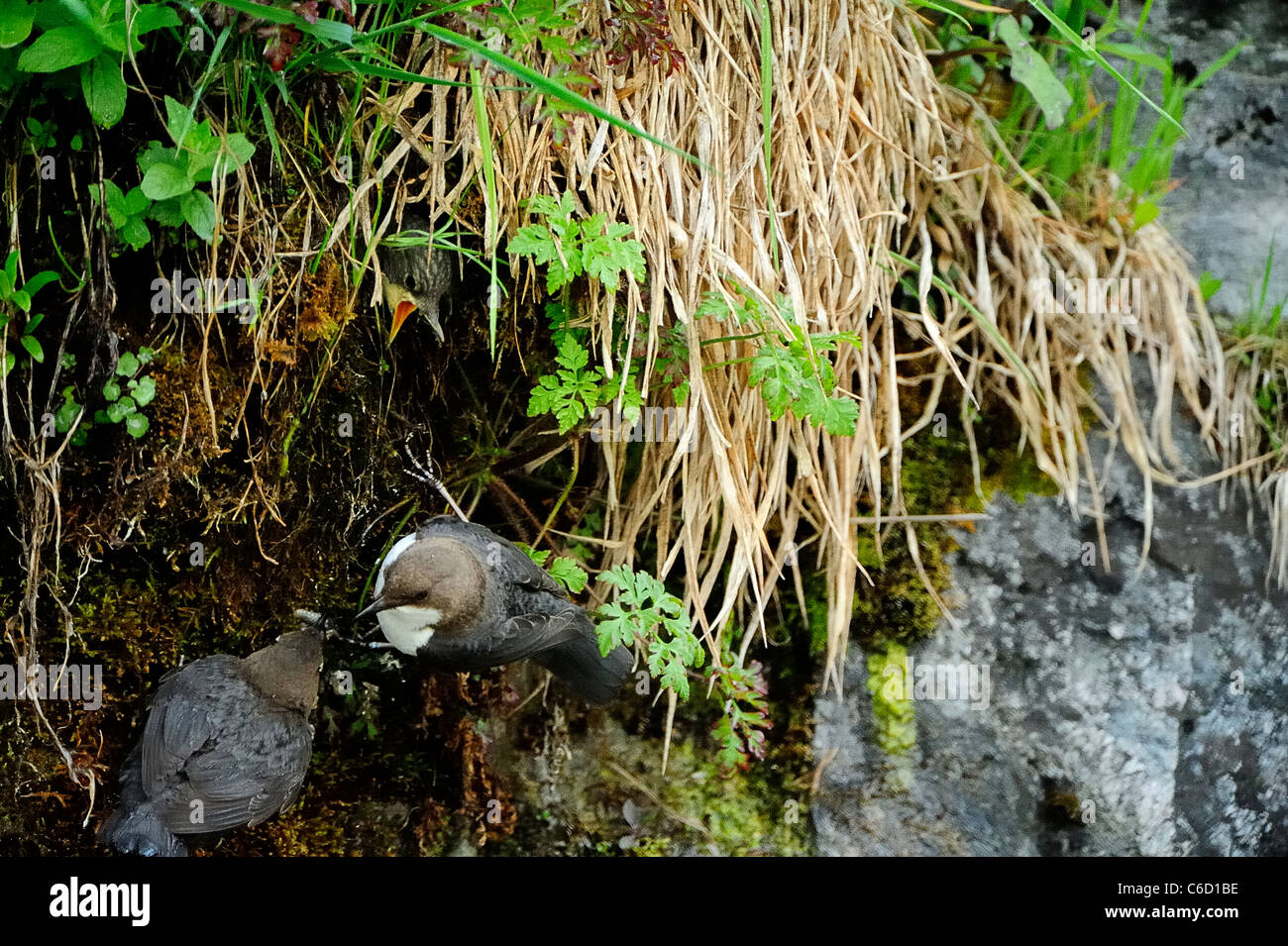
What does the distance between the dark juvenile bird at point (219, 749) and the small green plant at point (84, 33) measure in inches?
50.5

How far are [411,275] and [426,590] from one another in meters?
0.77

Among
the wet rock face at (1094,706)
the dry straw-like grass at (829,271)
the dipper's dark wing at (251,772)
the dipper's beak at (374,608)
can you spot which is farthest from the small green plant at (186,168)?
the wet rock face at (1094,706)

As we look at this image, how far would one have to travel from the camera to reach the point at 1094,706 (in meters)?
2.87

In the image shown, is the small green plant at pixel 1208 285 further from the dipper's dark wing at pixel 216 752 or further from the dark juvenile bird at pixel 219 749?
the dipper's dark wing at pixel 216 752

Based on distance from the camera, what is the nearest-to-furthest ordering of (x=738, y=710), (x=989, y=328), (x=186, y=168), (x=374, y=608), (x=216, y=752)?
(x=186, y=168), (x=216, y=752), (x=374, y=608), (x=738, y=710), (x=989, y=328)

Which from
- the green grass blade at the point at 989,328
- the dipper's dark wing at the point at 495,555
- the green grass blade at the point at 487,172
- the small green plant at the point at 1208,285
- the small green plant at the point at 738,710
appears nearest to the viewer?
the green grass blade at the point at 487,172

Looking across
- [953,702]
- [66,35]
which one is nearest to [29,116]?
[66,35]

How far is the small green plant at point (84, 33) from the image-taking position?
187cm

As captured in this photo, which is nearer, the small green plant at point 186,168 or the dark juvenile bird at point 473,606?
the small green plant at point 186,168

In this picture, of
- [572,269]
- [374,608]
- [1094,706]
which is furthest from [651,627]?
[1094,706]

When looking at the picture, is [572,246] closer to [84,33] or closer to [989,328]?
[84,33]

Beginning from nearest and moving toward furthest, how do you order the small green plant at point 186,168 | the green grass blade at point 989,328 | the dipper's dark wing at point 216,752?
the small green plant at point 186,168
the dipper's dark wing at point 216,752
the green grass blade at point 989,328

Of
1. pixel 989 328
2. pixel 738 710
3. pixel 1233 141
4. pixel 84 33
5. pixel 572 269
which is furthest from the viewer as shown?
pixel 1233 141
